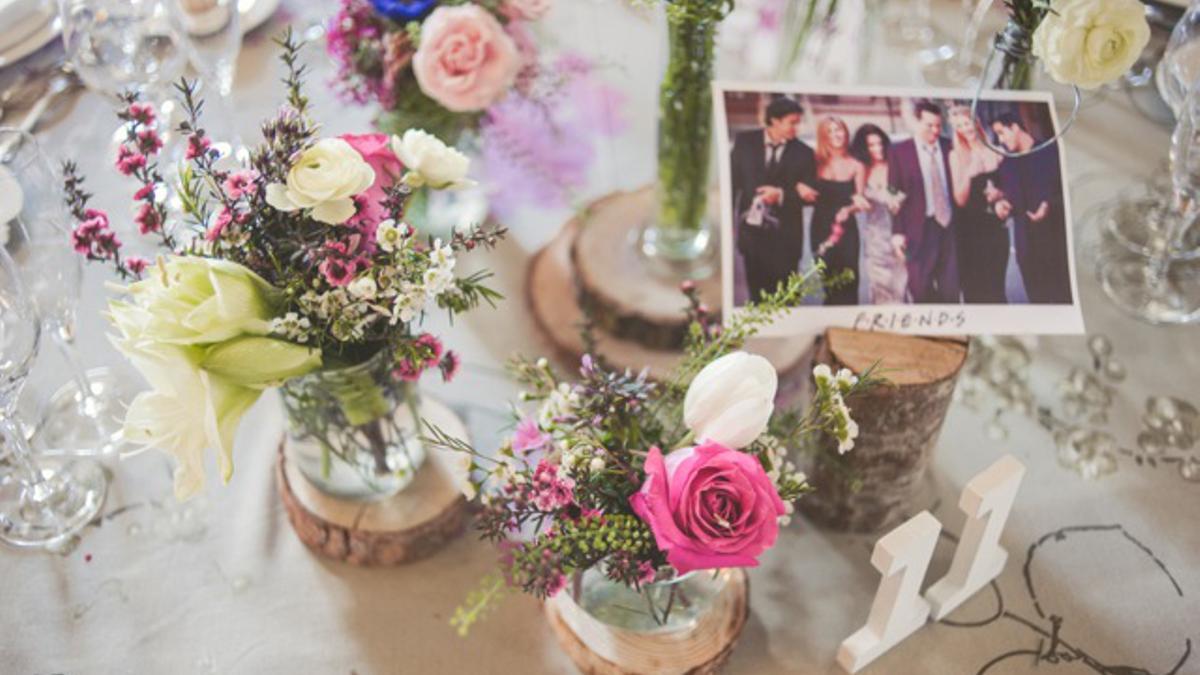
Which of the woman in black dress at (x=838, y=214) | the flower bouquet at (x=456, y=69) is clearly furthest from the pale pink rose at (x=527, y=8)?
the woman in black dress at (x=838, y=214)

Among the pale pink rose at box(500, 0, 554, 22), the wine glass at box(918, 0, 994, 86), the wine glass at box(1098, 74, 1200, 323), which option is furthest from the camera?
the wine glass at box(918, 0, 994, 86)

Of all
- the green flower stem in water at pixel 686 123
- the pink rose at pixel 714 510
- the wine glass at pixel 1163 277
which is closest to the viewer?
the pink rose at pixel 714 510

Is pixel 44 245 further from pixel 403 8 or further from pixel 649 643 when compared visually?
pixel 649 643

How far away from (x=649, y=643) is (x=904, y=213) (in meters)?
0.49

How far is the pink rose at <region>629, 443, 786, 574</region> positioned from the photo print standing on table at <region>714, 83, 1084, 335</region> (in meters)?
0.30

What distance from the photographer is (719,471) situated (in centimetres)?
Answer: 77

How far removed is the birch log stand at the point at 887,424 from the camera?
99 centimetres

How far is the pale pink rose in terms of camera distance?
1188 millimetres

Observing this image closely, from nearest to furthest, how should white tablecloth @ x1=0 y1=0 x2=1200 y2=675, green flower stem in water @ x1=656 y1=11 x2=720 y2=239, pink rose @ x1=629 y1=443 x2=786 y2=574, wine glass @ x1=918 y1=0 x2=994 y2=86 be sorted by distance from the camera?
pink rose @ x1=629 y1=443 x2=786 y2=574
white tablecloth @ x1=0 y1=0 x2=1200 y2=675
green flower stem in water @ x1=656 y1=11 x2=720 y2=239
wine glass @ x1=918 y1=0 x2=994 y2=86

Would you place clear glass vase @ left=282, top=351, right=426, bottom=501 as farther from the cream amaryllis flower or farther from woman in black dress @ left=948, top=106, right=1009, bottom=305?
woman in black dress @ left=948, top=106, right=1009, bottom=305

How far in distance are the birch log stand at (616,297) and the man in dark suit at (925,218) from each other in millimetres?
189

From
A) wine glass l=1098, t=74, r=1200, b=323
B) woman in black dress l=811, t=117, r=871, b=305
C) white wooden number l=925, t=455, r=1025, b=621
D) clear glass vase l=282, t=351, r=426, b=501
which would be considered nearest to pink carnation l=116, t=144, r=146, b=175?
clear glass vase l=282, t=351, r=426, b=501

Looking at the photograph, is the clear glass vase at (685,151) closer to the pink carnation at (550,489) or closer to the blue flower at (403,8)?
the blue flower at (403,8)

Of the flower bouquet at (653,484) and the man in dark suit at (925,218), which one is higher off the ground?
the man in dark suit at (925,218)
